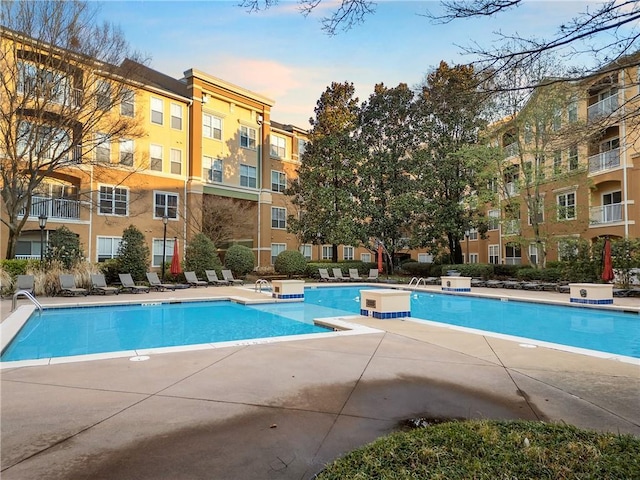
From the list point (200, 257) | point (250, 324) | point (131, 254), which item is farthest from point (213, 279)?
point (250, 324)

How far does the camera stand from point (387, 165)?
82.8ft

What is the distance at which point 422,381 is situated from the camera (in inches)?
191

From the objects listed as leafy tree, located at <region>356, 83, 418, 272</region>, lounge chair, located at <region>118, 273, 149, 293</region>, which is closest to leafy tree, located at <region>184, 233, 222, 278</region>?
lounge chair, located at <region>118, 273, 149, 293</region>

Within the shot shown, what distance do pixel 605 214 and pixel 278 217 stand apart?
67.7 feet

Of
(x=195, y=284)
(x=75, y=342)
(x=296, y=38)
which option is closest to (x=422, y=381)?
(x=296, y=38)

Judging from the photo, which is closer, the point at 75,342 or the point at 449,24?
the point at 449,24

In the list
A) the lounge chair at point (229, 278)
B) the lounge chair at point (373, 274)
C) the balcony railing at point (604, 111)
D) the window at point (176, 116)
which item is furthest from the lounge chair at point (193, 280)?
the balcony railing at point (604, 111)

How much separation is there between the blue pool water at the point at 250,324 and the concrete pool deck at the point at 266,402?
2732mm

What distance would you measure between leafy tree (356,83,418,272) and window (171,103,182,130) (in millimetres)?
A: 11148

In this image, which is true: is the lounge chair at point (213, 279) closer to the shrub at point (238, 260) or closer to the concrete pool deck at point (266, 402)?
the shrub at point (238, 260)

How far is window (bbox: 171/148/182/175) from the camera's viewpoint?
83.3 feet

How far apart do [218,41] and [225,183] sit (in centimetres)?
2343

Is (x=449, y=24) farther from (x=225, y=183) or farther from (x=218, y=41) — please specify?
(x=225, y=183)

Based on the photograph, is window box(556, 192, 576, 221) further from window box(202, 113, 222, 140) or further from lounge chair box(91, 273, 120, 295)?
window box(202, 113, 222, 140)
